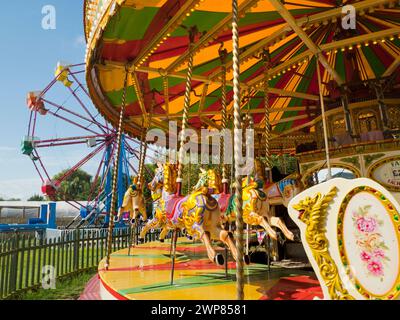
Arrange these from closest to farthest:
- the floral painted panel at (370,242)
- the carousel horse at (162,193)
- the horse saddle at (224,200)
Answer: the floral painted panel at (370,242) < the horse saddle at (224,200) < the carousel horse at (162,193)

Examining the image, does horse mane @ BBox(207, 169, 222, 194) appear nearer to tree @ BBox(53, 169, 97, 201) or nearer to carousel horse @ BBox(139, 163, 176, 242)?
carousel horse @ BBox(139, 163, 176, 242)

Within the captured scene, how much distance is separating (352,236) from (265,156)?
4219 millimetres

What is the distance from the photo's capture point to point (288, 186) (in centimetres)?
534

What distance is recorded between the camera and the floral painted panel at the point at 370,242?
5.45 feet

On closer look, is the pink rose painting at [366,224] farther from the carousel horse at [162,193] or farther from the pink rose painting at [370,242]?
the carousel horse at [162,193]

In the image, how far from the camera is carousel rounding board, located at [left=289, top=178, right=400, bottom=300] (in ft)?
5.50

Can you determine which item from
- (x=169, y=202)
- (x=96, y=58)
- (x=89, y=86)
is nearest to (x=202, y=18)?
(x=96, y=58)

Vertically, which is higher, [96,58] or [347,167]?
[96,58]

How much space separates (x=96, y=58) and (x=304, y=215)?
460 cm

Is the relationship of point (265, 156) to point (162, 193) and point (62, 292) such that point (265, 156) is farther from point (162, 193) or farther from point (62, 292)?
point (62, 292)

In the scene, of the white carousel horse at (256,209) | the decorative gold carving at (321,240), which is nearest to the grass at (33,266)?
the white carousel horse at (256,209)

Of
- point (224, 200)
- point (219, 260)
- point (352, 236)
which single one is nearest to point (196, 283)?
point (224, 200)

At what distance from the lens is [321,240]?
194 centimetres
